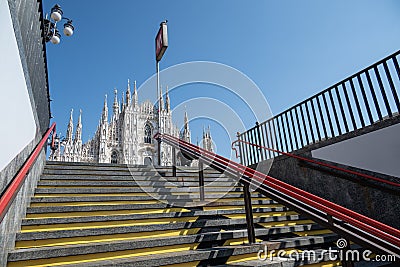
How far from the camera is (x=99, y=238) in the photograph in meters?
2.74

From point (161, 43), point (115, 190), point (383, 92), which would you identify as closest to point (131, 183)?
point (115, 190)

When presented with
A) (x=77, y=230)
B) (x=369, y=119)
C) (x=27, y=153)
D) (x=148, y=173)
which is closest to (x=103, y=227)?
(x=77, y=230)

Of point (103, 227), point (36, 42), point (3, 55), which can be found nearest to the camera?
point (3, 55)

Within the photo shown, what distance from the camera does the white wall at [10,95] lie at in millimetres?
1913

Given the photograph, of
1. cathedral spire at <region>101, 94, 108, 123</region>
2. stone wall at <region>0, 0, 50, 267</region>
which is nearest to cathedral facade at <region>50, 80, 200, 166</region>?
cathedral spire at <region>101, 94, 108, 123</region>

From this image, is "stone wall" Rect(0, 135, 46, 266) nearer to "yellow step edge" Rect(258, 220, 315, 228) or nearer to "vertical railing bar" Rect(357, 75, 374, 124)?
"yellow step edge" Rect(258, 220, 315, 228)

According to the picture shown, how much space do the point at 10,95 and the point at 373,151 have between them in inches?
187

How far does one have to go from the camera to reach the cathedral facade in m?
35.5

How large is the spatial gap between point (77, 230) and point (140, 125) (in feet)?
133

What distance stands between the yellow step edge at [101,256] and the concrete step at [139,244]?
0.03m

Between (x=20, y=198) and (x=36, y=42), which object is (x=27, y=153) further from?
(x=36, y=42)

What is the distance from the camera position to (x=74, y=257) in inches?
92.3

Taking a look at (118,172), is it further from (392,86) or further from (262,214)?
(392,86)

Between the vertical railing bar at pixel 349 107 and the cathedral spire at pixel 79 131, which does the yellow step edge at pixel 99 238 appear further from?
the cathedral spire at pixel 79 131
